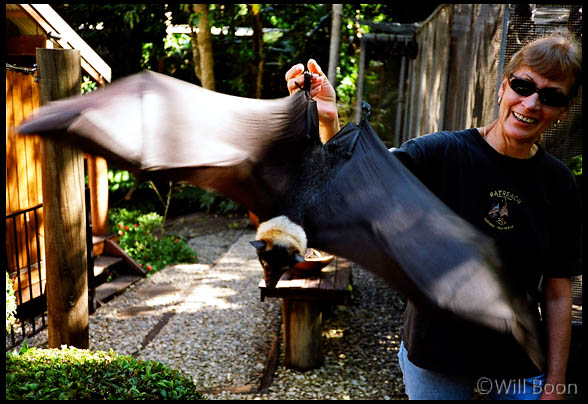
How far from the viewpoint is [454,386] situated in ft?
5.77

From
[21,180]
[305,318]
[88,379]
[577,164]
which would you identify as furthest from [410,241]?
[21,180]

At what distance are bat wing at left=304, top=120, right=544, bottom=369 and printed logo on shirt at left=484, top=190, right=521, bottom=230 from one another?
294 millimetres

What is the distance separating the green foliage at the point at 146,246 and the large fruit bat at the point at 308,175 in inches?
241

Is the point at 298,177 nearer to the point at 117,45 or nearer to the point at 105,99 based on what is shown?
the point at 105,99

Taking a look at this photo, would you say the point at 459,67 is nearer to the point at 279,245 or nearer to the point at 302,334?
the point at 302,334

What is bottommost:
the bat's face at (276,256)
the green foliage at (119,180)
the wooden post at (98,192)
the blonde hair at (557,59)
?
the green foliage at (119,180)

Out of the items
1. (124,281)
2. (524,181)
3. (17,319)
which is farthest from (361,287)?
(524,181)

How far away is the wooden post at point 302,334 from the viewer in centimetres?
449

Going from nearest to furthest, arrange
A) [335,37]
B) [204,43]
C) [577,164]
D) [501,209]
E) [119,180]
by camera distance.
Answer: [501,209] → [577,164] → [335,37] → [204,43] → [119,180]

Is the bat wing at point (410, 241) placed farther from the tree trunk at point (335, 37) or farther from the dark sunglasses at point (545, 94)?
the tree trunk at point (335, 37)

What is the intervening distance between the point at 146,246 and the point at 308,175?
6.98 m

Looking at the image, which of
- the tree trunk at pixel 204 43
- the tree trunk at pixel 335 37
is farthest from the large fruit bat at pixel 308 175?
the tree trunk at pixel 204 43

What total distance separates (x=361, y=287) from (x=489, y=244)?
214 inches

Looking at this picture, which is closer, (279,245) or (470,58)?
(279,245)
